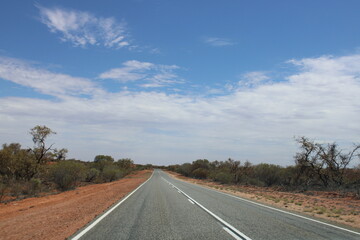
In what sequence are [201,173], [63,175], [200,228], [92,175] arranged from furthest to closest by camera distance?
[201,173] < [92,175] < [63,175] < [200,228]

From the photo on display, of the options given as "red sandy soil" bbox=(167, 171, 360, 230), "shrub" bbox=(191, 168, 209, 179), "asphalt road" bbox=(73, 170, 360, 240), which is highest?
"shrub" bbox=(191, 168, 209, 179)

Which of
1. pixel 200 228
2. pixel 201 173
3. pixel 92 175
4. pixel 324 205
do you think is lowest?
pixel 200 228

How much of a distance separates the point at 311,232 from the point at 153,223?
14.4ft

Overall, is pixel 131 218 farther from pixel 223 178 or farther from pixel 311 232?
pixel 223 178

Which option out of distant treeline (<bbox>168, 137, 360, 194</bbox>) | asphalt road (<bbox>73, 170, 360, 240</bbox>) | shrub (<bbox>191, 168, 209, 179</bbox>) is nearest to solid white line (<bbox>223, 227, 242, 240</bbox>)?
asphalt road (<bbox>73, 170, 360, 240</bbox>)

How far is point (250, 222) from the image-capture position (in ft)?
29.1

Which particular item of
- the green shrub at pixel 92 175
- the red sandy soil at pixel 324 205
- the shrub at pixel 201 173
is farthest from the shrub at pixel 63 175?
the shrub at pixel 201 173

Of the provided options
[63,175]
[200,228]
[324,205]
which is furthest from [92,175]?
[200,228]

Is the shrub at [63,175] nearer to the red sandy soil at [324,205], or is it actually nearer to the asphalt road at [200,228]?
the red sandy soil at [324,205]

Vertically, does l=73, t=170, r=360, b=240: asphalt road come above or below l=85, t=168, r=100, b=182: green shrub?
below

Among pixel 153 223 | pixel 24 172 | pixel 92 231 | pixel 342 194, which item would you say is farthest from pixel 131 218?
pixel 24 172

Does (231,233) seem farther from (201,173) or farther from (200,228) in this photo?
(201,173)

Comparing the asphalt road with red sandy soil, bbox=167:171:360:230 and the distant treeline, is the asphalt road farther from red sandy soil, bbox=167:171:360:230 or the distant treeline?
the distant treeline

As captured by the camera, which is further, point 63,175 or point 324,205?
point 63,175
